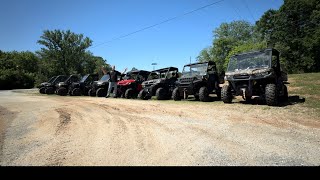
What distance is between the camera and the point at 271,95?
9742 millimetres

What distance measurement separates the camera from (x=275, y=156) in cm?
430

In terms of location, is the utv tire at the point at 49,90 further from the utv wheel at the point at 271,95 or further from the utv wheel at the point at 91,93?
the utv wheel at the point at 271,95

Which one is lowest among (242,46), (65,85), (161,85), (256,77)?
(161,85)

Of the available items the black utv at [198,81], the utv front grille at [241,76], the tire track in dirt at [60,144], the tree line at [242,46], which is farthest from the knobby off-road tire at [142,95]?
the tree line at [242,46]

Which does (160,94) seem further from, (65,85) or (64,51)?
(64,51)

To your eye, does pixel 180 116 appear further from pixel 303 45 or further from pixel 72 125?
pixel 303 45

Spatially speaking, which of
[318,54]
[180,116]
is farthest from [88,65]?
[180,116]

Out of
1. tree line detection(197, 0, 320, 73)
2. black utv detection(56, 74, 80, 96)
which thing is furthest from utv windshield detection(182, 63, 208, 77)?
tree line detection(197, 0, 320, 73)

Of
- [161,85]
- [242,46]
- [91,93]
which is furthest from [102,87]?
[242,46]

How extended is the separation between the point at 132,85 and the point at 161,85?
2448mm

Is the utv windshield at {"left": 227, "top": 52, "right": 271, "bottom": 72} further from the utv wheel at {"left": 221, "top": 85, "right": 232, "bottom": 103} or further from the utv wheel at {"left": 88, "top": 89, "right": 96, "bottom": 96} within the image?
the utv wheel at {"left": 88, "top": 89, "right": 96, "bottom": 96}

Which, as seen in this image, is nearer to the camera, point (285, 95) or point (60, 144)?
point (60, 144)

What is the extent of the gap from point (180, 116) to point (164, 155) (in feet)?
12.5

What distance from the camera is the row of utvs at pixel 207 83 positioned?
35.0 feet
